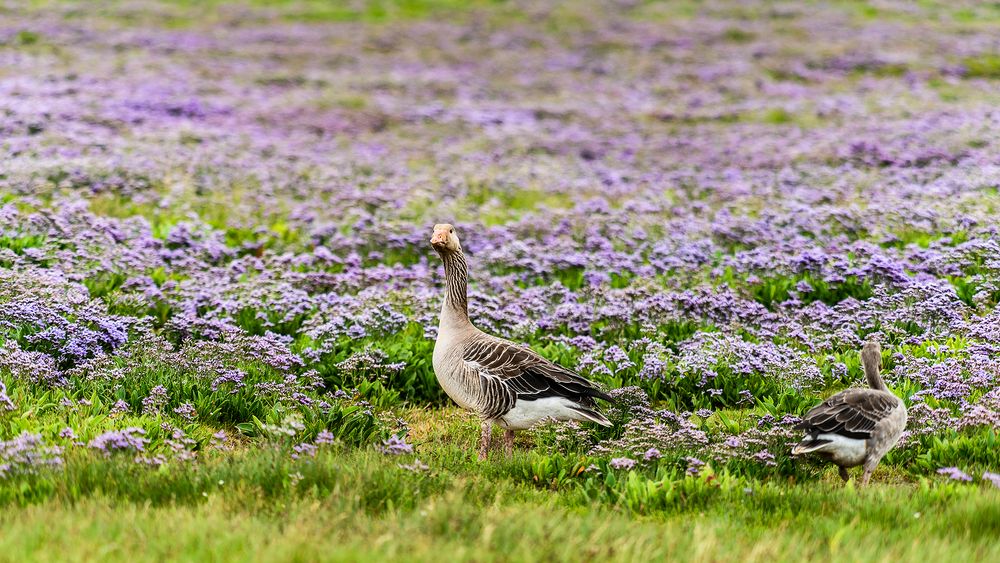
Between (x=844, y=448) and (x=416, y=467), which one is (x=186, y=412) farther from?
(x=844, y=448)

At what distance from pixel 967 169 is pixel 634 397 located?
12.9 metres

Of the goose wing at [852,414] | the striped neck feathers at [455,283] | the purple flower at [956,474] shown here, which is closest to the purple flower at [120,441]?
the striped neck feathers at [455,283]

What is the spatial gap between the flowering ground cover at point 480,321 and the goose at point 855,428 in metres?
0.29

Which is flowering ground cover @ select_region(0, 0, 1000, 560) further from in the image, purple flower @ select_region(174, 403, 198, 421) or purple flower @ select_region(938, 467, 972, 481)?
purple flower @ select_region(938, 467, 972, 481)

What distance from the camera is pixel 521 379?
7.43 m

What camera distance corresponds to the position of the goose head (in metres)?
7.84

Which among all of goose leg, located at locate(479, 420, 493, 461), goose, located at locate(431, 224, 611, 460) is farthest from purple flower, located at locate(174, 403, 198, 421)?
goose leg, located at locate(479, 420, 493, 461)

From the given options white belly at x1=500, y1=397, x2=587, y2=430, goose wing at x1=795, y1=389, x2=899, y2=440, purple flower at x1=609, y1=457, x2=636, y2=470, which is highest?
goose wing at x1=795, y1=389, x2=899, y2=440

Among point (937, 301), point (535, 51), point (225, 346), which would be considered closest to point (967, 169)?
point (937, 301)

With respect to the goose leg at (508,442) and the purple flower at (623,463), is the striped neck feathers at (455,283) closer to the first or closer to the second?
the goose leg at (508,442)

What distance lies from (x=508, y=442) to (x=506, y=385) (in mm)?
584

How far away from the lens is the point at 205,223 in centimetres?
1430

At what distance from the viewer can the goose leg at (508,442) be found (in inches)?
293

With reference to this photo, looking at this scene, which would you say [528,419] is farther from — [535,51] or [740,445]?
[535,51]
